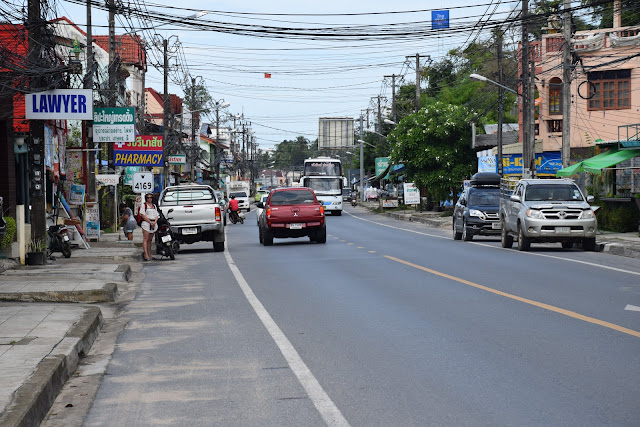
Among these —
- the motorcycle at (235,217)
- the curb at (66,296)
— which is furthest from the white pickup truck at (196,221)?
the motorcycle at (235,217)

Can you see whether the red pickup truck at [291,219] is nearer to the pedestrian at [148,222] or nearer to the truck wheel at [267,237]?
the truck wheel at [267,237]

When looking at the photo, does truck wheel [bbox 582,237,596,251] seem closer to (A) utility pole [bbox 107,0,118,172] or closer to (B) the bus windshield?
(A) utility pole [bbox 107,0,118,172]

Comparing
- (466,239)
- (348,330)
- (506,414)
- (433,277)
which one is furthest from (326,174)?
(506,414)

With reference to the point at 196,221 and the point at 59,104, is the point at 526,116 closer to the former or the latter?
the point at 196,221

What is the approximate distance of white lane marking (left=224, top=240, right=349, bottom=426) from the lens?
270 inches

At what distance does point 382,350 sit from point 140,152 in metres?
30.6

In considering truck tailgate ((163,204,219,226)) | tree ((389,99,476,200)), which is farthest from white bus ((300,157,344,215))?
truck tailgate ((163,204,219,226))

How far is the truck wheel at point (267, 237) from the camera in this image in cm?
3047

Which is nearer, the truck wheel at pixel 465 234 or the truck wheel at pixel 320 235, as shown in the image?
the truck wheel at pixel 320 235

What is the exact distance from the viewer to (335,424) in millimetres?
6590

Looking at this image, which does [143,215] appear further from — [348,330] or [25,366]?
[25,366]

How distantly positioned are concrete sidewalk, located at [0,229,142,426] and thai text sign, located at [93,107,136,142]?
1002 cm

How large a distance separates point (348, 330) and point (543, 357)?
2.72 meters

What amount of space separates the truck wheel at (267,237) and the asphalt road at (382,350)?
11.4 meters
